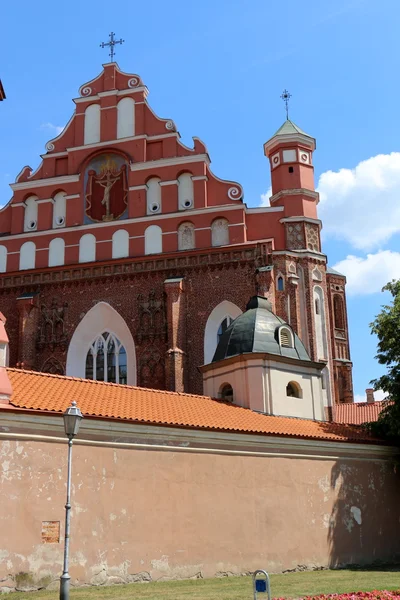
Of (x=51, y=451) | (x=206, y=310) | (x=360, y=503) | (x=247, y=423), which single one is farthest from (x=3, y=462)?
(x=206, y=310)

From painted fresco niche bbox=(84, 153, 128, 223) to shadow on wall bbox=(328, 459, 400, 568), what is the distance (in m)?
15.5

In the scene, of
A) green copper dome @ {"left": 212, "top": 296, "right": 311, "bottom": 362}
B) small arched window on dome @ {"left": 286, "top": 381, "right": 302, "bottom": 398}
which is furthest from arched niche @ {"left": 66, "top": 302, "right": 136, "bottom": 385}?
small arched window on dome @ {"left": 286, "top": 381, "right": 302, "bottom": 398}

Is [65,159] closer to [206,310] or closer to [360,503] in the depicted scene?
[206,310]

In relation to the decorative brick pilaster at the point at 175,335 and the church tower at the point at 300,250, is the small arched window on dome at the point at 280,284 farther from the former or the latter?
the decorative brick pilaster at the point at 175,335

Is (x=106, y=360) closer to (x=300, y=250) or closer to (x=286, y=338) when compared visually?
(x=286, y=338)

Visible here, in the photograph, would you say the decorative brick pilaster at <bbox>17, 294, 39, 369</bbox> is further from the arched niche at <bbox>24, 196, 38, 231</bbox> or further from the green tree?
the green tree

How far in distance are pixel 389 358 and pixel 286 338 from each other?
341 cm

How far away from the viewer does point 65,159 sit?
31.8 metres

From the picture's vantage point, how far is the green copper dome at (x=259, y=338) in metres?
22.3

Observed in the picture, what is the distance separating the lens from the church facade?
2731 cm

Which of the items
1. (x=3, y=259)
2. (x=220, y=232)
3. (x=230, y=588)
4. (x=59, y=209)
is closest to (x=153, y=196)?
(x=220, y=232)

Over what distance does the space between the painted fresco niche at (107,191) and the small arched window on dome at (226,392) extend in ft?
34.8

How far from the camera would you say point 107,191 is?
30.6 metres

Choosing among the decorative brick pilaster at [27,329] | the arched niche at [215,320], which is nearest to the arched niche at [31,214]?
the decorative brick pilaster at [27,329]
